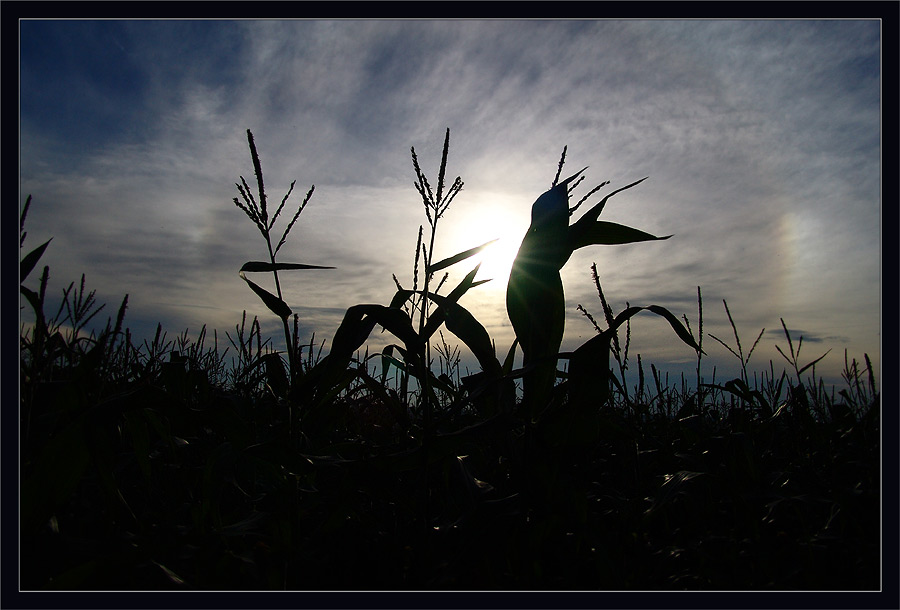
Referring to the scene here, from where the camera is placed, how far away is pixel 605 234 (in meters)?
1.32

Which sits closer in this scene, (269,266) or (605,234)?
(269,266)

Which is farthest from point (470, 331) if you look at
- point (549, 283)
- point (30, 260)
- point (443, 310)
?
point (30, 260)

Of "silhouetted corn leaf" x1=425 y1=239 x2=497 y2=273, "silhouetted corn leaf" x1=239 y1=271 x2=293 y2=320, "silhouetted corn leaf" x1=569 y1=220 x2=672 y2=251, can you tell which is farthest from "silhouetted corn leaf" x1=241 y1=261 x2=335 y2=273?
"silhouetted corn leaf" x1=569 y1=220 x2=672 y2=251

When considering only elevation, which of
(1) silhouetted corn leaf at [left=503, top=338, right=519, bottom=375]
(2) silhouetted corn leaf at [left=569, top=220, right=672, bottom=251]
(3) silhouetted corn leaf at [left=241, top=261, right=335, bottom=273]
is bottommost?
(1) silhouetted corn leaf at [left=503, top=338, right=519, bottom=375]

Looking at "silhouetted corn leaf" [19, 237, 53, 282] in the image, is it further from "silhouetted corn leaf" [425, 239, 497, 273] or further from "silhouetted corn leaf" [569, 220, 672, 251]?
"silhouetted corn leaf" [569, 220, 672, 251]

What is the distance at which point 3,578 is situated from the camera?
918mm

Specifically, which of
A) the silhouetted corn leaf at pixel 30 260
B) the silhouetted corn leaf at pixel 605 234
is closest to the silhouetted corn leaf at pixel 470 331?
the silhouetted corn leaf at pixel 605 234

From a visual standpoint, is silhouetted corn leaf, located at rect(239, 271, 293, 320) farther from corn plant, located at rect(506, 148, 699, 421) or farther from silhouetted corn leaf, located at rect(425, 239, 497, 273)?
corn plant, located at rect(506, 148, 699, 421)

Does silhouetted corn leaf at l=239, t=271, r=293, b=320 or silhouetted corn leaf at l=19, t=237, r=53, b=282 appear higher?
silhouetted corn leaf at l=19, t=237, r=53, b=282

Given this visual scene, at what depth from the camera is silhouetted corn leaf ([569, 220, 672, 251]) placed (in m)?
1.30

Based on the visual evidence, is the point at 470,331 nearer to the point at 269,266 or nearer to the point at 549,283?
the point at 549,283

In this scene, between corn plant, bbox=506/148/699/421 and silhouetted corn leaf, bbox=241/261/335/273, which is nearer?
silhouetted corn leaf, bbox=241/261/335/273

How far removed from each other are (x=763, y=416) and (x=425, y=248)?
1.87 m

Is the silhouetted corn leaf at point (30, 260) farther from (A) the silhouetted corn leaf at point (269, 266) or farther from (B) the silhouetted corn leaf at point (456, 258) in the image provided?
(B) the silhouetted corn leaf at point (456, 258)
